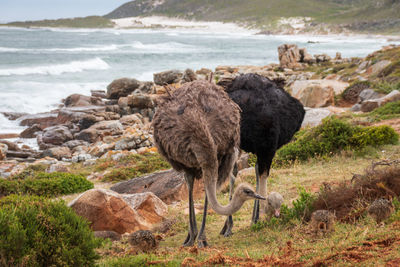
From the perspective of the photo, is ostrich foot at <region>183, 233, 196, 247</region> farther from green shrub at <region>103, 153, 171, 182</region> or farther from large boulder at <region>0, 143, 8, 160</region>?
large boulder at <region>0, 143, 8, 160</region>

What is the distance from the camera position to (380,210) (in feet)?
18.5

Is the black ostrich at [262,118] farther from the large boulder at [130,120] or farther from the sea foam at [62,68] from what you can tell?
the sea foam at [62,68]

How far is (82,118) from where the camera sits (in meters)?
23.6

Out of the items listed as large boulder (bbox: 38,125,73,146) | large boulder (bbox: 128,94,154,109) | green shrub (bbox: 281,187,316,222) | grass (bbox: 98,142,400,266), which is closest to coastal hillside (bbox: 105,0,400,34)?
large boulder (bbox: 128,94,154,109)

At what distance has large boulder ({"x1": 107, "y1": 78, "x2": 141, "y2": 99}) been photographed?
98.4 ft

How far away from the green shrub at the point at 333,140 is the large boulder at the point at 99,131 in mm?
11315

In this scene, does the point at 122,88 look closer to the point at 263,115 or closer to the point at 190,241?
the point at 263,115

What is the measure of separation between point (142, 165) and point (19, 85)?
84.9ft

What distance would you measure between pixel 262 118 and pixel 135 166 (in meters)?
8.24

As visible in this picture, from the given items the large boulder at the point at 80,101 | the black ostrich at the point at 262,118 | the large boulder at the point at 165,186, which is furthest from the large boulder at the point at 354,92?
the black ostrich at the point at 262,118

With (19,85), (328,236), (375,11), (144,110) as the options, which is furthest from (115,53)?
(375,11)

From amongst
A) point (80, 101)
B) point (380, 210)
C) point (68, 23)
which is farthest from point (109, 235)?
point (68, 23)

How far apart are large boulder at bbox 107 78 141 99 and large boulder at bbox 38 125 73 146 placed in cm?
839

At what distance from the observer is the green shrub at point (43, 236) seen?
4.11 metres
